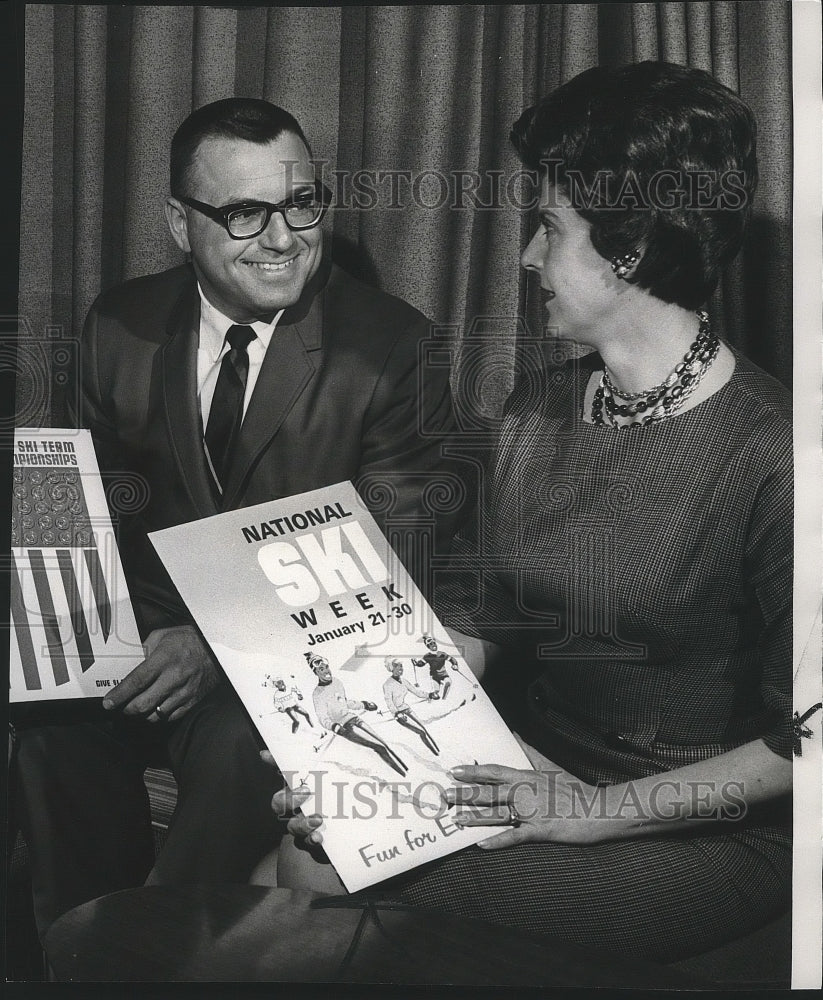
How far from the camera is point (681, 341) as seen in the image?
160cm

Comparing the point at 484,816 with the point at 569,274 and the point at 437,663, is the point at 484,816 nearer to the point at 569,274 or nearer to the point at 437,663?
the point at 437,663

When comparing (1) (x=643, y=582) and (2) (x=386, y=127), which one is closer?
(1) (x=643, y=582)

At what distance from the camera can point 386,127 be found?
1.69 meters

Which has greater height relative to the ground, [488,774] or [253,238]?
[253,238]

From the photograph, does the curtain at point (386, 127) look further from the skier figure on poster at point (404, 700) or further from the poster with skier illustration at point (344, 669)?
the skier figure on poster at point (404, 700)

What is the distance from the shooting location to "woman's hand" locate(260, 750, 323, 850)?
1.60m

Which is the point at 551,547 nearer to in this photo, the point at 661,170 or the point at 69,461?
the point at 661,170

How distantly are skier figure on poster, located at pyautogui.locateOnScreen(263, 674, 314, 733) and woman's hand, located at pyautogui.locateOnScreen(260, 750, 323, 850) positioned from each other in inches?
2.6

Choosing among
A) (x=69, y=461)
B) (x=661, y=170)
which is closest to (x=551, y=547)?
(x=661, y=170)

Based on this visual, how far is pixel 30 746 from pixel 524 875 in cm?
82

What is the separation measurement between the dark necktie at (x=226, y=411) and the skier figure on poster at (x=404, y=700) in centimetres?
42

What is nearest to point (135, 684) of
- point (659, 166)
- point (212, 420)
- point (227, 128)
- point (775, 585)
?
point (212, 420)

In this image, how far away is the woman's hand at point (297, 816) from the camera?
1.60 metres

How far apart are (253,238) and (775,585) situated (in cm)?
99
